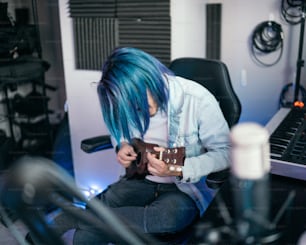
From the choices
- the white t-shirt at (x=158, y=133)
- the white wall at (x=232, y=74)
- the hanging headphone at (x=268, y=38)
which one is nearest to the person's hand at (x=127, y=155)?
the white t-shirt at (x=158, y=133)

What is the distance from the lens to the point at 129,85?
3.83 ft

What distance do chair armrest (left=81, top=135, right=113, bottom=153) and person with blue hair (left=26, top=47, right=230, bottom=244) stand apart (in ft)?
0.52

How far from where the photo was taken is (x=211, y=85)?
159cm

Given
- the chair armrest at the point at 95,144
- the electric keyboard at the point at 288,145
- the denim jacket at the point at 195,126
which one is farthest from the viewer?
the chair armrest at the point at 95,144

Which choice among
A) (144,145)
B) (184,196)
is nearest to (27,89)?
(144,145)

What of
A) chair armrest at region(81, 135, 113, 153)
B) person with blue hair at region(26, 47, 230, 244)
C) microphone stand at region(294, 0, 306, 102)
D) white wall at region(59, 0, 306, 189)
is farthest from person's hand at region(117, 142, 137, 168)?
microphone stand at region(294, 0, 306, 102)

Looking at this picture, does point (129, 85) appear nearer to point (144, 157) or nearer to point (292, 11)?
point (144, 157)

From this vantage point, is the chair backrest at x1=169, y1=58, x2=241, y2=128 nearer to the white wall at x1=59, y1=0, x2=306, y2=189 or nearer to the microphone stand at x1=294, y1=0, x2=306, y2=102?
the white wall at x1=59, y1=0, x2=306, y2=189

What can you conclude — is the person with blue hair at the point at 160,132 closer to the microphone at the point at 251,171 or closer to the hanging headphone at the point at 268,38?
the microphone at the point at 251,171

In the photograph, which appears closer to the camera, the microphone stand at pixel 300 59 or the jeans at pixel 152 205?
the jeans at pixel 152 205

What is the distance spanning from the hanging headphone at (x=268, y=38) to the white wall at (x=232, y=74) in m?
0.04

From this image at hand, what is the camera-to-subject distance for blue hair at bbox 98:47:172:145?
1.17 metres

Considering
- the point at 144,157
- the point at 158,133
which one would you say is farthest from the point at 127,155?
the point at 158,133

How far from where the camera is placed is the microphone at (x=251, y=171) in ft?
0.83
